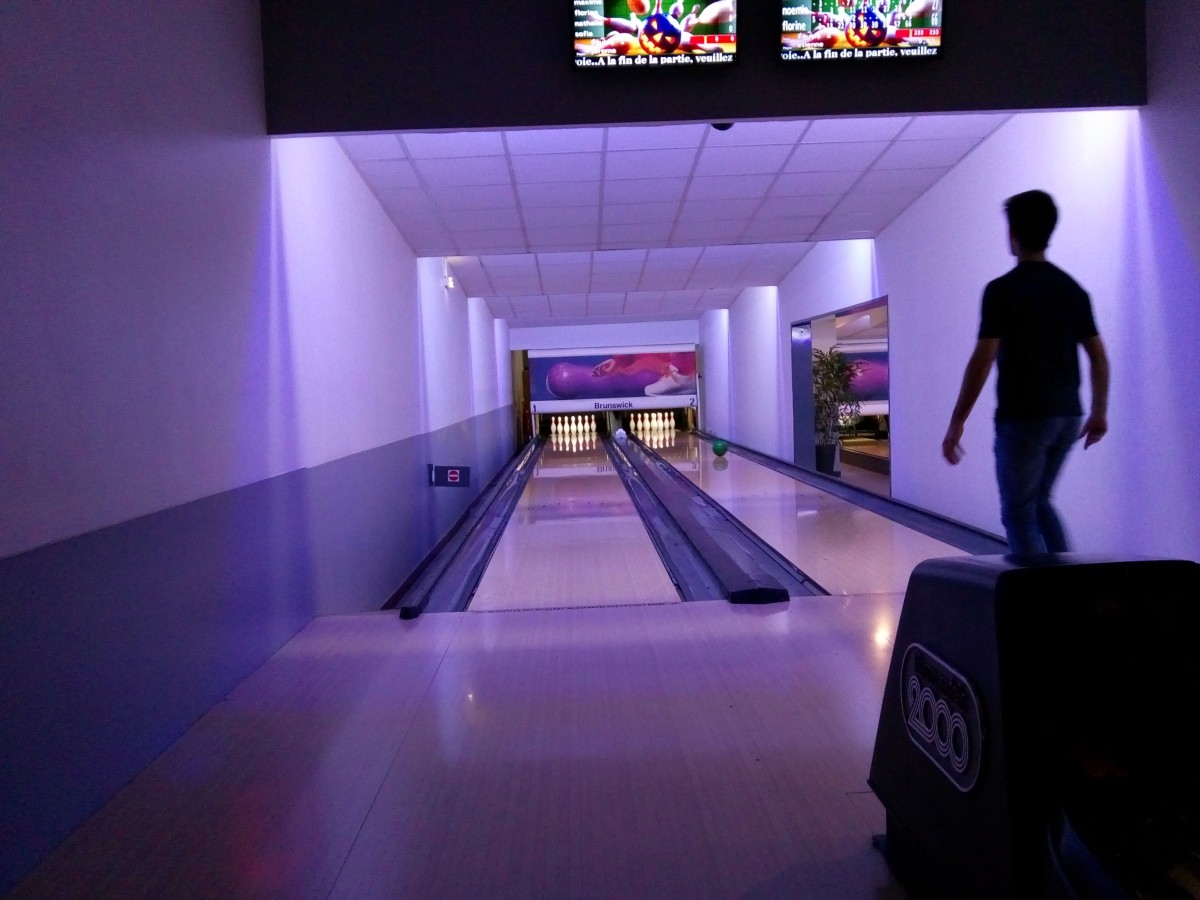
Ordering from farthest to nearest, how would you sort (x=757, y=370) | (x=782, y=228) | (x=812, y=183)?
(x=757, y=370) → (x=782, y=228) → (x=812, y=183)

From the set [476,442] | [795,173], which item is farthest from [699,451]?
[795,173]

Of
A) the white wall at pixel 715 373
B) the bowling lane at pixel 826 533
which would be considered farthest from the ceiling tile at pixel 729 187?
the white wall at pixel 715 373

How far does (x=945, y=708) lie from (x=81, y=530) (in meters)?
1.56

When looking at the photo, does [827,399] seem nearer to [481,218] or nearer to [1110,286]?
[481,218]

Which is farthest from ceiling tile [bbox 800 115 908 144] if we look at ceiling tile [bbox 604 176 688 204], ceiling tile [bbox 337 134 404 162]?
ceiling tile [bbox 337 134 404 162]

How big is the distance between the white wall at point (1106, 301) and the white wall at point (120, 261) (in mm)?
3020

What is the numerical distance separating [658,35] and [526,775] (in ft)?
7.64

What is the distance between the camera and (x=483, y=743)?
2.02 metres

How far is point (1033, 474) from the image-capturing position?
7.13 feet

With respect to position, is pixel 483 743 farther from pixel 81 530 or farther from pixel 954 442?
pixel 954 442

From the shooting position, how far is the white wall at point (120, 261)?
1.57 meters

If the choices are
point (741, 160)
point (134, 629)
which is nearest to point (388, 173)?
point (741, 160)

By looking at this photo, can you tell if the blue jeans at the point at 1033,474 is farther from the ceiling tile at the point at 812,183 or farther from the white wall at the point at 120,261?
the ceiling tile at the point at 812,183

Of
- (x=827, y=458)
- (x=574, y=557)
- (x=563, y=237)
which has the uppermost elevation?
(x=563, y=237)
